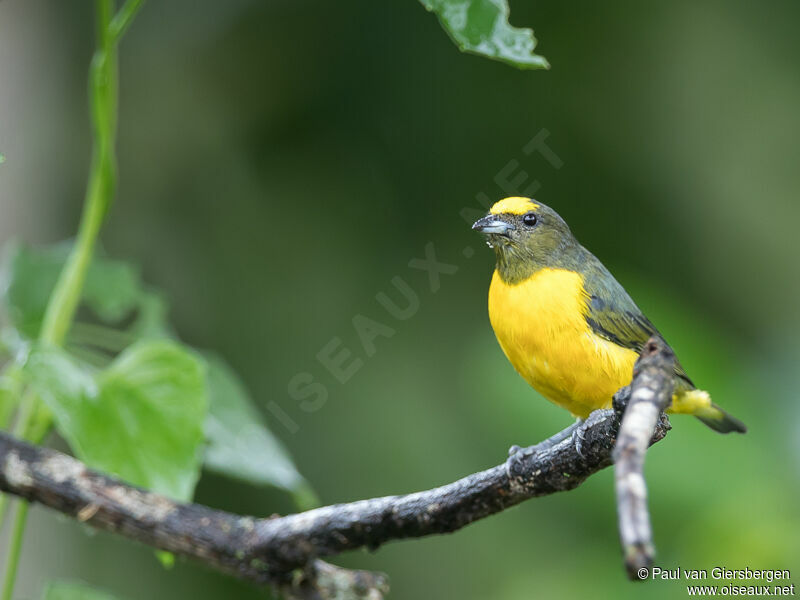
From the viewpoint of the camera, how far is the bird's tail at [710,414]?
5.78 ft

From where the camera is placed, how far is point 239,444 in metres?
1.90

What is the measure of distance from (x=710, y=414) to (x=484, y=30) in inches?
46.2

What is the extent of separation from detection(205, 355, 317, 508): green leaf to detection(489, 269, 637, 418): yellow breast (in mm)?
576

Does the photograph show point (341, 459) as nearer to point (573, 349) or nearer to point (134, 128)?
point (134, 128)

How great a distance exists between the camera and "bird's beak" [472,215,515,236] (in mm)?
1678

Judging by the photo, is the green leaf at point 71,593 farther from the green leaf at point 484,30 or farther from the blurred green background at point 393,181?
the blurred green background at point 393,181

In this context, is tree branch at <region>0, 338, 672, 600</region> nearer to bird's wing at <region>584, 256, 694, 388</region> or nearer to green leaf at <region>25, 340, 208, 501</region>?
green leaf at <region>25, 340, 208, 501</region>

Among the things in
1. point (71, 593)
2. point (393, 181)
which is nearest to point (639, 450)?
point (71, 593)

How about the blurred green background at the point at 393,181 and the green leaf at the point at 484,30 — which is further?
the blurred green background at the point at 393,181

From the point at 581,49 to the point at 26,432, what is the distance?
2.43m

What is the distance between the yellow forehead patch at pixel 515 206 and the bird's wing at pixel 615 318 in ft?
0.56

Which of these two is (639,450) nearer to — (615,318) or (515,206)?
(615,318)

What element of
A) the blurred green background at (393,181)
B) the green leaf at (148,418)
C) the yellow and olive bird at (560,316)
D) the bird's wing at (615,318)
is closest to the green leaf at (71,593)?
the green leaf at (148,418)

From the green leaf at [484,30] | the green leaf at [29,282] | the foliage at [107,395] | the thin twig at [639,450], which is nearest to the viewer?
the thin twig at [639,450]
